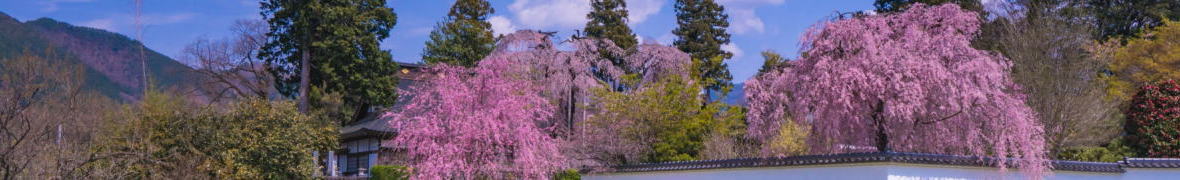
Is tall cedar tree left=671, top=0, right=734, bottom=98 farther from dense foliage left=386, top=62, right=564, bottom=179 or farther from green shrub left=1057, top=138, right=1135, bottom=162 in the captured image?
dense foliage left=386, top=62, right=564, bottom=179

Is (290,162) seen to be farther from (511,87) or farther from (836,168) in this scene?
(836,168)

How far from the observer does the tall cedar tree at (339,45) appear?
32719 mm

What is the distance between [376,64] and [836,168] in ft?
69.7

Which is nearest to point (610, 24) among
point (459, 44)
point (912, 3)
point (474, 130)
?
point (459, 44)

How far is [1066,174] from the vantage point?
1636 centimetres

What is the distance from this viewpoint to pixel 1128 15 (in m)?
36.0

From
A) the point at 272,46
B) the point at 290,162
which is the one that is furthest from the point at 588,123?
the point at 272,46

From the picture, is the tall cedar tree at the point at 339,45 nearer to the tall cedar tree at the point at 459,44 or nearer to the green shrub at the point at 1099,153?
the tall cedar tree at the point at 459,44

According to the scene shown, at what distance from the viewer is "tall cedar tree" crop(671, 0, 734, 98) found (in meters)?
40.5

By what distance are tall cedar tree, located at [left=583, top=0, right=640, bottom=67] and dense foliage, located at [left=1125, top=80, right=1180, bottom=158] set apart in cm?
1887

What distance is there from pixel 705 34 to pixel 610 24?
3.76m

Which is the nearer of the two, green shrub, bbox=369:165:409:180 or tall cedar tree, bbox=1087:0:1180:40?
green shrub, bbox=369:165:409:180

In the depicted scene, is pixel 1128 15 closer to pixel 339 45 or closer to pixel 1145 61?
pixel 1145 61

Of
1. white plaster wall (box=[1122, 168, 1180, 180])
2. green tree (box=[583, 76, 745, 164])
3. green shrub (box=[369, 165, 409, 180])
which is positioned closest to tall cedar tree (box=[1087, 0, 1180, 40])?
green tree (box=[583, 76, 745, 164])
